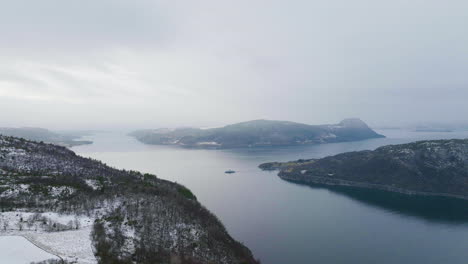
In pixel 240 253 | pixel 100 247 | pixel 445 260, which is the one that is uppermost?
pixel 100 247

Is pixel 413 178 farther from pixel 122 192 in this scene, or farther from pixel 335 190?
pixel 122 192

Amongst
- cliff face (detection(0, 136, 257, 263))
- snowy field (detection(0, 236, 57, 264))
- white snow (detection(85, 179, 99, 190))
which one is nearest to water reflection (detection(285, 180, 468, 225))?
cliff face (detection(0, 136, 257, 263))

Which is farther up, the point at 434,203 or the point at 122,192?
the point at 122,192

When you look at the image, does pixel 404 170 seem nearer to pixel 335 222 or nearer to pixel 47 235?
pixel 335 222

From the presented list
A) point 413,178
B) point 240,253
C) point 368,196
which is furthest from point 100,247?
point 413,178

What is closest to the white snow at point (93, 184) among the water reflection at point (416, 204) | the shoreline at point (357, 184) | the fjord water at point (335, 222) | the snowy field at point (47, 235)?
the snowy field at point (47, 235)

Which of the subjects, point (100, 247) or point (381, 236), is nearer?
point (100, 247)

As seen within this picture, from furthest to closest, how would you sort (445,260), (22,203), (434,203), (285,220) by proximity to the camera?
1. (434,203)
2. (285,220)
3. (445,260)
4. (22,203)
